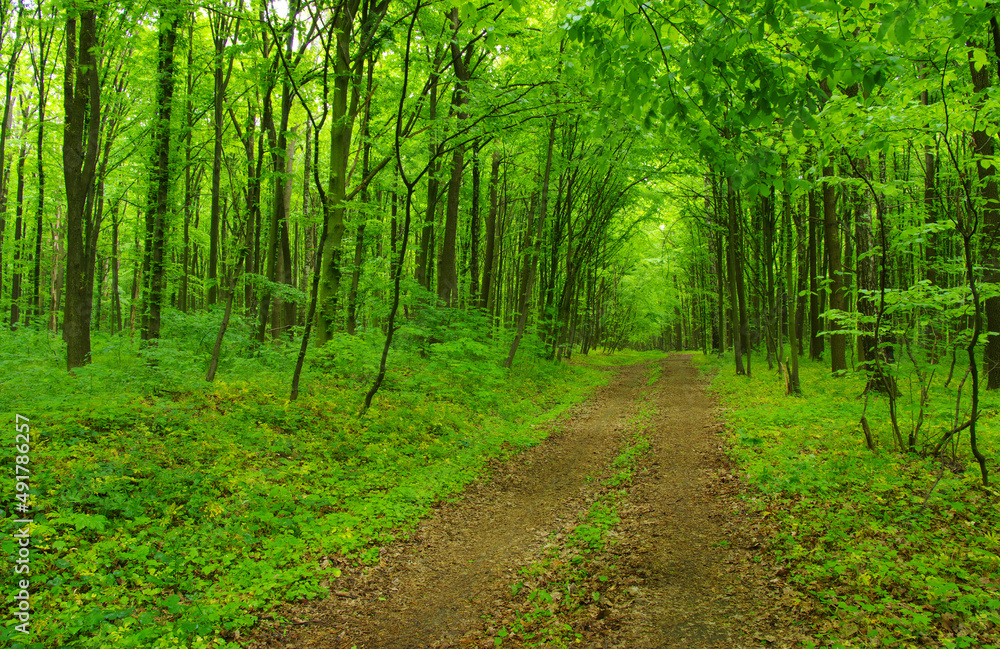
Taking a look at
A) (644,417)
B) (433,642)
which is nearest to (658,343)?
(644,417)

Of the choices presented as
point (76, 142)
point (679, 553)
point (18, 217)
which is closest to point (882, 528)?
point (679, 553)

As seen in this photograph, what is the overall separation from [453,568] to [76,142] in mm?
8315

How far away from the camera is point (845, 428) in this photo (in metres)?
7.77

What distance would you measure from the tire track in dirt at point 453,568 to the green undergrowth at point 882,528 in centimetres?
252

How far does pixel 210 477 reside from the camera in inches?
217

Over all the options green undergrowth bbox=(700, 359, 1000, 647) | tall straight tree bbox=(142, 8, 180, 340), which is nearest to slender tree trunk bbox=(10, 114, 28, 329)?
tall straight tree bbox=(142, 8, 180, 340)

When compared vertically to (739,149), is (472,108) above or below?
above

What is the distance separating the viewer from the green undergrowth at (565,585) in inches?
155

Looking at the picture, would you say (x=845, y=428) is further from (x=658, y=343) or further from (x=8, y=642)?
(x=658, y=343)

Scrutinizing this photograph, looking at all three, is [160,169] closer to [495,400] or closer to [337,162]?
[337,162]

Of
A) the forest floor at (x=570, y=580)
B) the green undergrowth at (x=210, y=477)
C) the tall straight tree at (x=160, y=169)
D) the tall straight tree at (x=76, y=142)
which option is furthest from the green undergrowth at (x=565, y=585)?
the tall straight tree at (x=160, y=169)

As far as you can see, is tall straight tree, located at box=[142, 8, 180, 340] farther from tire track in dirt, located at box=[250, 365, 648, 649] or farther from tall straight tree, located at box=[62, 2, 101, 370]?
tire track in dirt, located at box=[250, 365, 648, 649]

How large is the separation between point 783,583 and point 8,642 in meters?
5.80

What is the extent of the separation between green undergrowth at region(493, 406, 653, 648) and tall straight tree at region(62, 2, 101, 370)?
316 inches
